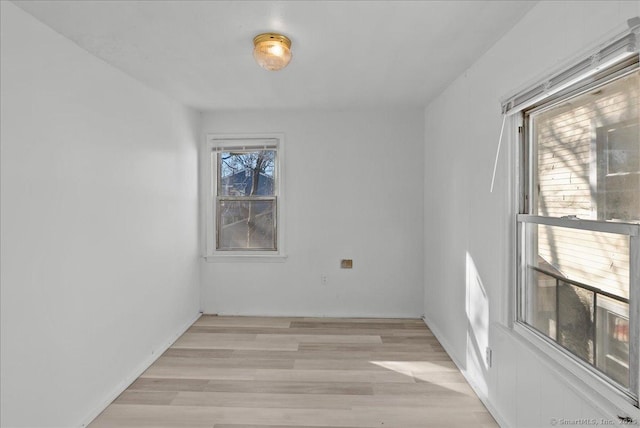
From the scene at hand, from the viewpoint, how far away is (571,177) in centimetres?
181

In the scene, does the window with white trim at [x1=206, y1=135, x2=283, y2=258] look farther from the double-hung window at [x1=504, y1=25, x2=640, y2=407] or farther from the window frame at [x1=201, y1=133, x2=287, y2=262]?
the double-hung window at [x1=504, y1=25, x2=640, y2=407]

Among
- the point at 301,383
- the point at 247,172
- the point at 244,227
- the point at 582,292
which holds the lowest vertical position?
the point at 301,383

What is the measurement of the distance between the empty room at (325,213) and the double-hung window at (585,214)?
0.01m

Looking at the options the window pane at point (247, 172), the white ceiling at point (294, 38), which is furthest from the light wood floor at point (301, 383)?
the white ceiling at point (294, 38)

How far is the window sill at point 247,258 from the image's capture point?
14.6ft

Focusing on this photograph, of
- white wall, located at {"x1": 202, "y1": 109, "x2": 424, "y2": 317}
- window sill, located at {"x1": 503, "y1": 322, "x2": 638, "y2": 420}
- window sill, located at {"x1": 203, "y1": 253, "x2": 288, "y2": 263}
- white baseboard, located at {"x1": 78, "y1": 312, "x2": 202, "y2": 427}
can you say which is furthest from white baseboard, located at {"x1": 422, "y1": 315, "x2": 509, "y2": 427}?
white baseboard, located at {"x1": 78, "y1": 312, "x2": 202, "y2": 427}

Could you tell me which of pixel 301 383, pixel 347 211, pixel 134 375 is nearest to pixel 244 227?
pixel 347 211

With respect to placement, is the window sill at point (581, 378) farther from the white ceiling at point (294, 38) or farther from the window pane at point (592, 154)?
the white ceiling at point (294, 38)

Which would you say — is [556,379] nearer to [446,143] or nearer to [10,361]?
[446,143]

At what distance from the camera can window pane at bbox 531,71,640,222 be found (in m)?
1.45

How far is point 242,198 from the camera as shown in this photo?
4.52 m

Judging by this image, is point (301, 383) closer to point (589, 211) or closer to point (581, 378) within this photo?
point (581, 378)

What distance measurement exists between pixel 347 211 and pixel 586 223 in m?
2.92

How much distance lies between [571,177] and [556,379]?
96 cm
